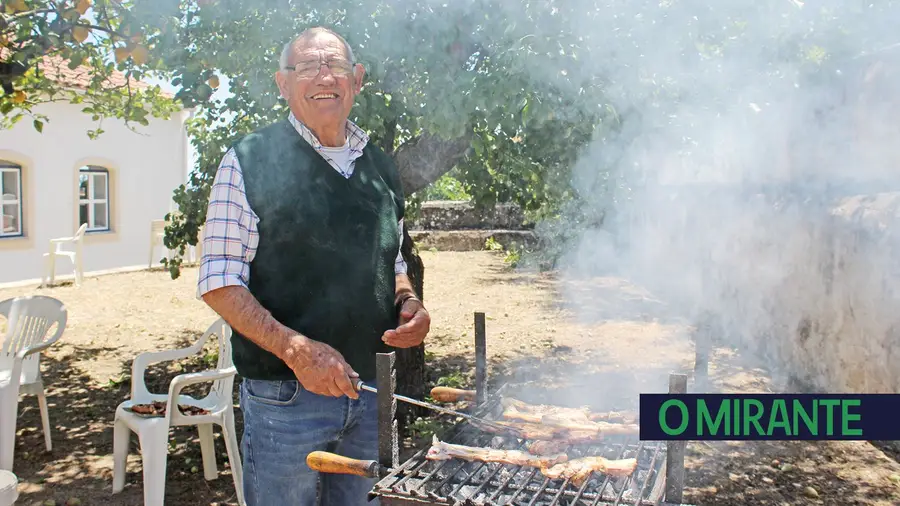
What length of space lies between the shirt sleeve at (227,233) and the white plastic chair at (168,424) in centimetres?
174

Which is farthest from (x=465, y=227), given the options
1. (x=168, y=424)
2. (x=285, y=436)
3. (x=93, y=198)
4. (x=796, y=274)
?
(x=285, y=436)

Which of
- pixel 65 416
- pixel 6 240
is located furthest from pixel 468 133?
pixel 6 240

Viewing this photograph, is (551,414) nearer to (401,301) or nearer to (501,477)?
(501,477)

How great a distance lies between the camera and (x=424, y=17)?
3.44 metres

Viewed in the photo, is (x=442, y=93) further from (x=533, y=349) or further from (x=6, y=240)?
(x=6, y=240)

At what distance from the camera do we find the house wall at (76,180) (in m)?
11.4

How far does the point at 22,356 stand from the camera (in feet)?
13.6

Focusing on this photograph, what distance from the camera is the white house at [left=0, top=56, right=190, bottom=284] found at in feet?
37.3

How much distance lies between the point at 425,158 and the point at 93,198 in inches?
419

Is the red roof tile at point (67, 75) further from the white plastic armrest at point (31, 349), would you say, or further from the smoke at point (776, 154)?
the smoke at point (776, 154)

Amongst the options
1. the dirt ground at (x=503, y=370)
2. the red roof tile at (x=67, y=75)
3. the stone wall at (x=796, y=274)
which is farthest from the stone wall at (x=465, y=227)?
the stone wall at (x=796, y=274)

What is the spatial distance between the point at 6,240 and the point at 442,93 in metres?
10.6

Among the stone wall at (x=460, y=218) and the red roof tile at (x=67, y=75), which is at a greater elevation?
the red roof tile at (x=67, y=75)

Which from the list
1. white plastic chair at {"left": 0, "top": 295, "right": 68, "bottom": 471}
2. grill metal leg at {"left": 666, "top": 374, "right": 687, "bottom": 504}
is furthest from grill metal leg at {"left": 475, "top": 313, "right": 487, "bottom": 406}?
white plastic chair at {"left": 0, "top": 295, "right": 68, "bottom": 471}
